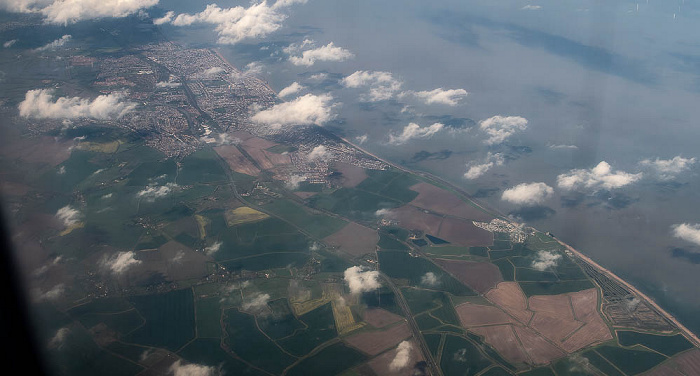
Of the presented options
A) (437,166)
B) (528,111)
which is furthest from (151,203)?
(528,111)

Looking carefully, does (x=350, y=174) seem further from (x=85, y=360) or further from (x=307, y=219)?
(x=85, y=360)

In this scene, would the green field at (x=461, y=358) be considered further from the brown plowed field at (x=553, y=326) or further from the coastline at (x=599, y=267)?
the coastline at (x=599, y=267)

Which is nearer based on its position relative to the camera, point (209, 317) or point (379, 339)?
point (379, 339)

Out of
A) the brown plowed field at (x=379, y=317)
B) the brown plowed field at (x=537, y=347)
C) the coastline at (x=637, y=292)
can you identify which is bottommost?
the coastline at (x=637, y=292)

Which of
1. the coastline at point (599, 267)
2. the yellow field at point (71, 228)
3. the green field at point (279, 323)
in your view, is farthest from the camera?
the yellow field at point (71, 228)

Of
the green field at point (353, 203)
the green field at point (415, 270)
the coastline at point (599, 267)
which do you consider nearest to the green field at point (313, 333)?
the green field at point (415, 270)

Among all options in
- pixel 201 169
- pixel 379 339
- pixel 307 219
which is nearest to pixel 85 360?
pixel 379 339

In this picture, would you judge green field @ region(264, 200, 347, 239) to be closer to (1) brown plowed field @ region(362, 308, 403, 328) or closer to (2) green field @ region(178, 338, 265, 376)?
(1) brown plowed field @ region(362, 308, 403, 328)
